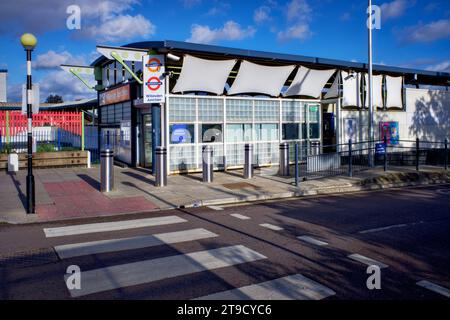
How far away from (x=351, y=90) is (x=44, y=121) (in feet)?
46.0

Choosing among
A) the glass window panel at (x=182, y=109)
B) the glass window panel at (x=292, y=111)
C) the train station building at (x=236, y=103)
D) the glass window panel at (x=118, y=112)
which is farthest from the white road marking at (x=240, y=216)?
the glass window panel at (x=118, y=112)

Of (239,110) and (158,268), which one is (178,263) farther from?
(239,110)

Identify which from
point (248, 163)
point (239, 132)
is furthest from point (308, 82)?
point (248, 163)

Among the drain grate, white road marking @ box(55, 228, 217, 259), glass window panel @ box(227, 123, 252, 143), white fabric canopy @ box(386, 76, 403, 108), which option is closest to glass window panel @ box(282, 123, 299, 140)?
glass window panel @ box(227, 123, 252, 143)

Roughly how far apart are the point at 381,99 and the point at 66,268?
18.5 meters

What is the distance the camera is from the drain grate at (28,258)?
5660mm

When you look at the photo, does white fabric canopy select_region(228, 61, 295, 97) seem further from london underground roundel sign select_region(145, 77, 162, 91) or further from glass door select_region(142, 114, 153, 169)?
glass door select_region(142, 114, 153, 169)

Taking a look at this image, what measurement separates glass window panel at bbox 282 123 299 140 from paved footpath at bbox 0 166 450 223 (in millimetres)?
2668

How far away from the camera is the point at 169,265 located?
18.2ft

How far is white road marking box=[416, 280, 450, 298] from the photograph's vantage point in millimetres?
4617

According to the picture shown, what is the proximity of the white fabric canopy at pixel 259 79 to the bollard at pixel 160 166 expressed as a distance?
528 cm

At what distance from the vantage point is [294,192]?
12.0 metres
